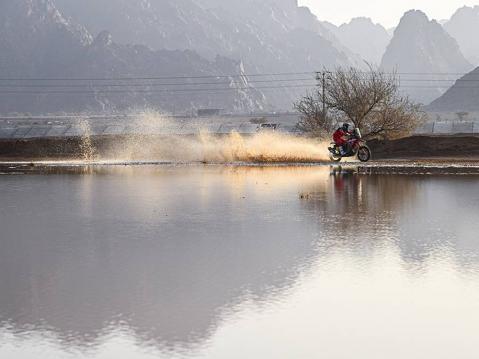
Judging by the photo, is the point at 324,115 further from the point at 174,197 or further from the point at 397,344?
the point at 397,344

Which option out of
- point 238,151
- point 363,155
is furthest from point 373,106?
point 363,155

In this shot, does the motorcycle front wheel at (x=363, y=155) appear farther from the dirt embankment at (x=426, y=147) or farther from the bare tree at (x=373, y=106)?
the bare tree at (x=373, y=106)

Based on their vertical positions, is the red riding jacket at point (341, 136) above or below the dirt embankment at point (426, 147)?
above

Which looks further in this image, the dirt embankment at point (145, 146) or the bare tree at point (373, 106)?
the dirt embankment at point (145, 146)

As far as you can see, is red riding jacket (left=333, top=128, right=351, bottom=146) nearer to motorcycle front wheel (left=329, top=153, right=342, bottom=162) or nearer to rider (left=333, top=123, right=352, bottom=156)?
rider (left=333, top=123, right=352, bottom=156)

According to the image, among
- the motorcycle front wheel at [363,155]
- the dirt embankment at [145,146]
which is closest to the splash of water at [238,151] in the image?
the dirt embankment at [145,146]

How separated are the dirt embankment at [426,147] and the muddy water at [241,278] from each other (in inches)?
1016

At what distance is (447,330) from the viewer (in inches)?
315

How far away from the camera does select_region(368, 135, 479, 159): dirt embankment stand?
4647 cm

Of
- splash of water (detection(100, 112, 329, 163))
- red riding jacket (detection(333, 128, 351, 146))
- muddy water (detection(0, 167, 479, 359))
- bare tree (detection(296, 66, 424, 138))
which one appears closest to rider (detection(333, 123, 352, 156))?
red riding jacket (detection(333, 128, 351, 146))

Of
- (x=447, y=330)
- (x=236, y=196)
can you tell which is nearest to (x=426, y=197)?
(x=236, y=196)

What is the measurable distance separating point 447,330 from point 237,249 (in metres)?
5.37

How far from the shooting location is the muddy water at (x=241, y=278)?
300 inches

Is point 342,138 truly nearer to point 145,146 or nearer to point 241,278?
point 241,278
